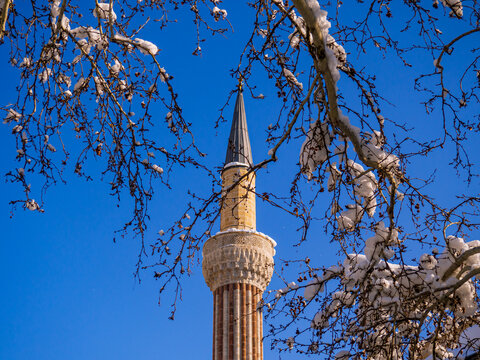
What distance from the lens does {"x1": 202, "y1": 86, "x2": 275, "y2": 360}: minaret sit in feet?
68.8

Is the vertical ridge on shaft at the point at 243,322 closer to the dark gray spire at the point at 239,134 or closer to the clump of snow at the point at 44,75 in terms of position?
the dark gray spire at the point at 239,134

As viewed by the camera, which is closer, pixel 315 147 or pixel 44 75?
pixel 315 147

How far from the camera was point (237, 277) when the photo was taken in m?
21.8

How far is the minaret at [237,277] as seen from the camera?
21.0m

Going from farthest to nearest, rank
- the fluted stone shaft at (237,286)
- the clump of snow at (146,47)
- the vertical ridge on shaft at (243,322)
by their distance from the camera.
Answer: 1. the fluted stone shaft at (237,286)
2. the vertical ridge on shaft at (243,322)
3. the clump of snow at (146,47)

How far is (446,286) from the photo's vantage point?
4.68 meters

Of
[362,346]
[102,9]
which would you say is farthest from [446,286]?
[102,9]

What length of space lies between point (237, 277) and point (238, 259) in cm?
59

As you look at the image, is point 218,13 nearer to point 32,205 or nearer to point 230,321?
point 32,205

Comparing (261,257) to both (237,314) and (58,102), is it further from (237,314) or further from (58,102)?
(58,102)

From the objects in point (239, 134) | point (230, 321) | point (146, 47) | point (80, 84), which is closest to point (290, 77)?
point (146, 47)

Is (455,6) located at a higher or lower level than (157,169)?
higher

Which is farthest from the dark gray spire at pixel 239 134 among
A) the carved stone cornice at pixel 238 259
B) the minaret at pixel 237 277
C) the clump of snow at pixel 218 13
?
the clump of snow at pixel 218 13

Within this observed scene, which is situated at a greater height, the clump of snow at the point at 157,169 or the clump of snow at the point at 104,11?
the clump of snow at the point at 104,11
